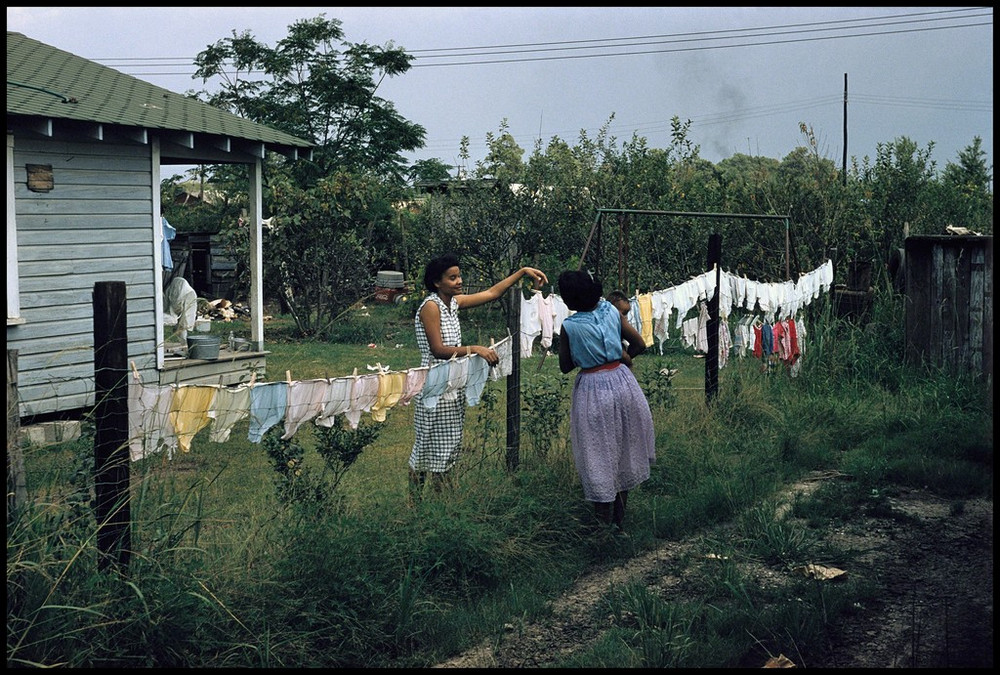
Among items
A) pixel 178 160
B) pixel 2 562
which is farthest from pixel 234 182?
pixel 2 562

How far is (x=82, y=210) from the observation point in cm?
941

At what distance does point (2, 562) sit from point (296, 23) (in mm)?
28541

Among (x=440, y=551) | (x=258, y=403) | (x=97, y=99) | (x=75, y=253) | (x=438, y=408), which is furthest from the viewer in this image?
(x=97, y=99)

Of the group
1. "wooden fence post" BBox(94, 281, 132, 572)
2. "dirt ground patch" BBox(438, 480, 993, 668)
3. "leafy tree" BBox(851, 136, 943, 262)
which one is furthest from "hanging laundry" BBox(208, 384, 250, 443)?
"leafy tree" BBox(851, 136, 943, 262)

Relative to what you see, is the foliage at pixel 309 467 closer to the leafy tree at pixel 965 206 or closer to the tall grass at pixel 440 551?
the tall grass at pixel 440 551

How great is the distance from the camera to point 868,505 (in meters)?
6.62

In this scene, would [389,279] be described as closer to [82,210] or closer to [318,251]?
[318,251]

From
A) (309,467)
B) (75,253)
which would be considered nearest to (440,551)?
(309,467)

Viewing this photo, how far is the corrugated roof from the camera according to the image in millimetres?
8867

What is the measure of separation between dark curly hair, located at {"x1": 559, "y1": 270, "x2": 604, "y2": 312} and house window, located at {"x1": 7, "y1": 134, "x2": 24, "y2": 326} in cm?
530

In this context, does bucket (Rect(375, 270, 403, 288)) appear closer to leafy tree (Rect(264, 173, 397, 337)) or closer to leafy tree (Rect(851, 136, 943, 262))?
leafy tree (Rect(264, 173, 397, 337))

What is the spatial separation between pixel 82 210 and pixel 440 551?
20.4 ft

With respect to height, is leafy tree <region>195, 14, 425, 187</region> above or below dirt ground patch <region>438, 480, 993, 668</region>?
above

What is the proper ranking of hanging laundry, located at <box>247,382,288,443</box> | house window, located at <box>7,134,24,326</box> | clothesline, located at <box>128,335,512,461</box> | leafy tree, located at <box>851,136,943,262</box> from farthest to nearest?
leafy tree, located at <box>851,136,943,262</box>, house window, located at <box>7,134,24,326</box>, hanging laundry, located at <box>247,382,288,443</box>, clothesline, located at <box>128,335,512,461</box>
